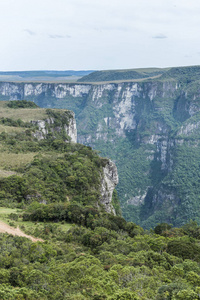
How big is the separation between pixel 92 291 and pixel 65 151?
1627 inches

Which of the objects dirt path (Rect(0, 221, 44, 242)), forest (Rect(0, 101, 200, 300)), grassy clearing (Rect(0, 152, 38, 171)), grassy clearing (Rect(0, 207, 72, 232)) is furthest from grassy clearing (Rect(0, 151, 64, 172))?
dirt path (Rect(0, 221, 44, 242))

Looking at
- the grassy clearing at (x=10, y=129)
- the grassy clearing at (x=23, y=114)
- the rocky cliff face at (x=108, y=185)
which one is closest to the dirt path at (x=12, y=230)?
the rocky cliff face at (x=108, y=185)

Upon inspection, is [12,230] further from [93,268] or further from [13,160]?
[13,160]

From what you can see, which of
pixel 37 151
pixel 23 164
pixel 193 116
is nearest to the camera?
pixel 23 164

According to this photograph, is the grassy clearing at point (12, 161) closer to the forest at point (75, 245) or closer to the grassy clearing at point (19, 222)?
the forest at point (75, 245)

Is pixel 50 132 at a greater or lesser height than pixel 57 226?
greater

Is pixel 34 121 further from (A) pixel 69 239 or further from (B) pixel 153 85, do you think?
(B) pixel 153 85

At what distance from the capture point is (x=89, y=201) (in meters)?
40.6

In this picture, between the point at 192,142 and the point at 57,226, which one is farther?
the point at 192,142

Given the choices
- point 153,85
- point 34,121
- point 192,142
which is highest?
point 153,85

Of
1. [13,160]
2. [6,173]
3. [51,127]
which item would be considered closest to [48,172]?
[6,173]

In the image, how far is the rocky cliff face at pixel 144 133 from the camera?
10400cm

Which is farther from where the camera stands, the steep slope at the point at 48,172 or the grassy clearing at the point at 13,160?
the grassy clearing at the point at 13,160

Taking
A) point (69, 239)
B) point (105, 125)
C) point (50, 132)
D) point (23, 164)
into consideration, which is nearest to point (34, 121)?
point (50, 132)
